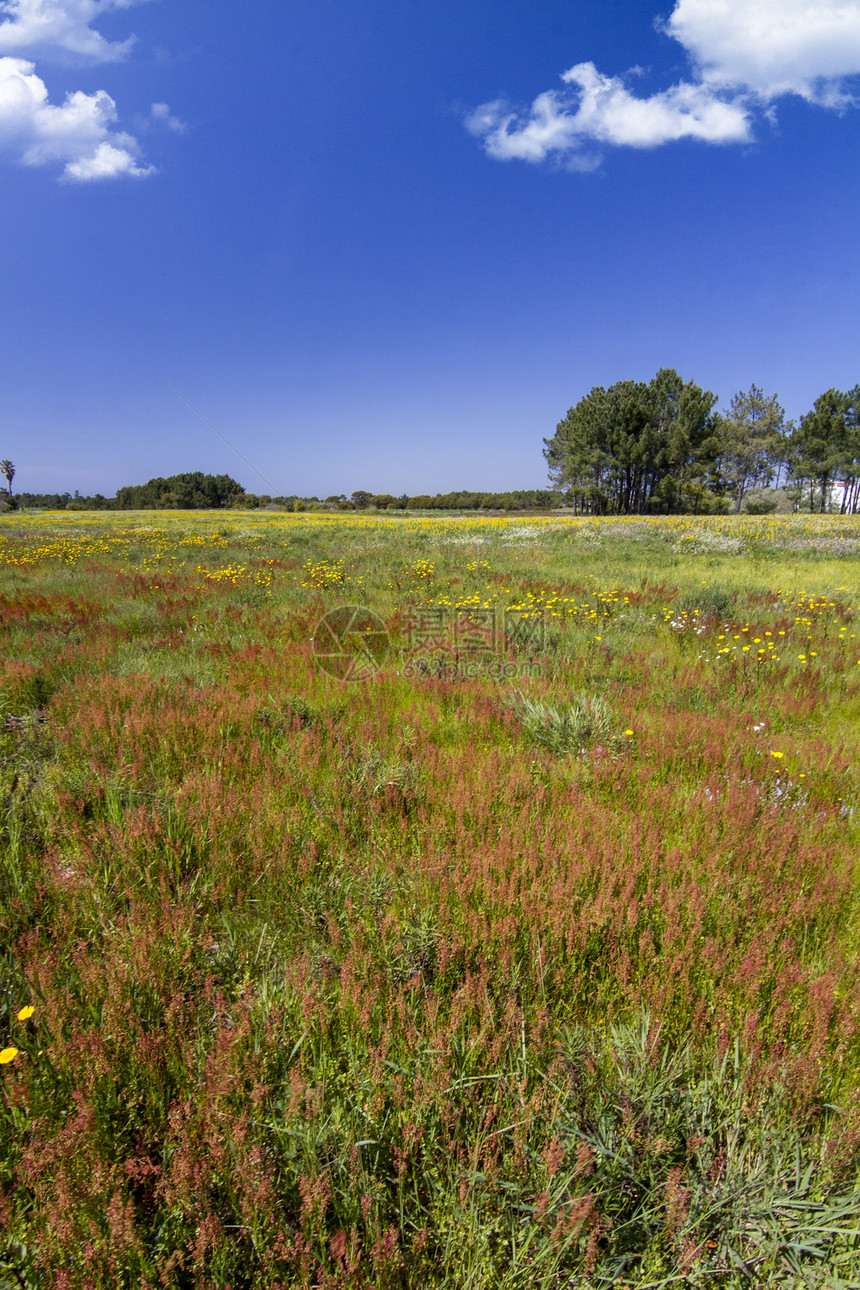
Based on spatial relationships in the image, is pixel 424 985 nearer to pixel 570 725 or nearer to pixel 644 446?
pixel 570 725

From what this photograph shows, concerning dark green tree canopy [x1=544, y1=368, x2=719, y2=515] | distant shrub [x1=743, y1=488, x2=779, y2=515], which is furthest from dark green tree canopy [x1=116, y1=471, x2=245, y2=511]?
distant shrub [x1=743, y1=488, x2=779, y2=515]

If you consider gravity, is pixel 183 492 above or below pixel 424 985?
above

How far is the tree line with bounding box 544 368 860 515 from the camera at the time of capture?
5012 centimetres

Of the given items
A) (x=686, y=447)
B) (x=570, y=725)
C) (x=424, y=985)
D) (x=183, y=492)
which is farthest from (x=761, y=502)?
(x=183, y=492)

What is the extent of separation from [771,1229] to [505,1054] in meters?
0.74

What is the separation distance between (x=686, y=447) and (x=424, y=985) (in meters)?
60.0

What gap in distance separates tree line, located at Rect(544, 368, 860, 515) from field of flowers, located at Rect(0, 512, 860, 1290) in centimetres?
5272

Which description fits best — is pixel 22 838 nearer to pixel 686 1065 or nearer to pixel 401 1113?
pixel 401 1113

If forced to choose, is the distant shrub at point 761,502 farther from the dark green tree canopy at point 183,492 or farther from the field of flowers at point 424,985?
the dark green tree canopy at point 183,492

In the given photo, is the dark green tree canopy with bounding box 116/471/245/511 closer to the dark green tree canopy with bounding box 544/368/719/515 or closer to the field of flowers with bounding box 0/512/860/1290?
the dark green tree canopy with bounding box 544/368/719/515

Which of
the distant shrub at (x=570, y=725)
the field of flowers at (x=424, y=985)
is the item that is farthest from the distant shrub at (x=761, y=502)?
the field of flowers at (x=424, y=985)

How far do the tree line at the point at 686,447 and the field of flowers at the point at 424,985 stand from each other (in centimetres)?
5272

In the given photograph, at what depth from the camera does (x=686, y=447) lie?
50750mm

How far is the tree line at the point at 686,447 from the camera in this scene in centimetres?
5012
